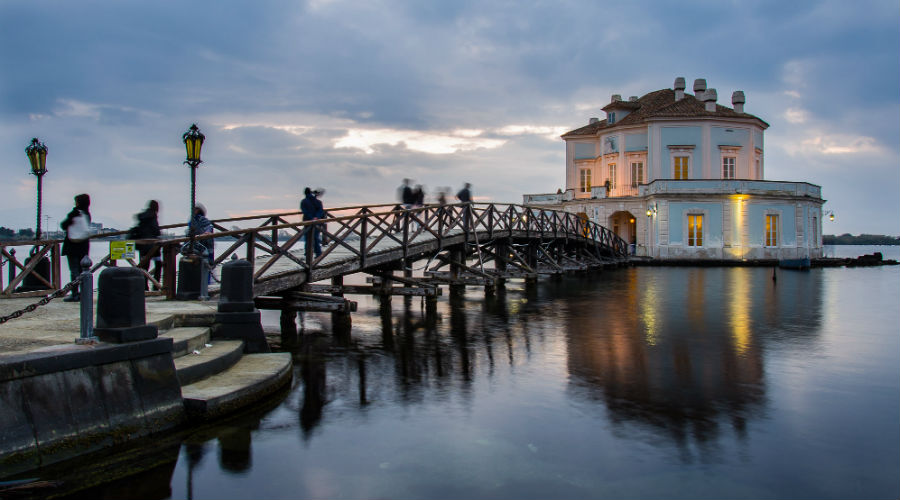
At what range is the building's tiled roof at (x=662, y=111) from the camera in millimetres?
43438

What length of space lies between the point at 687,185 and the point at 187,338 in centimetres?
3808

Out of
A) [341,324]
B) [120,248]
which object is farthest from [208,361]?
[341,324]

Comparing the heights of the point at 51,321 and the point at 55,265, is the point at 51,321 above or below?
below

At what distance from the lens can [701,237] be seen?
133ft

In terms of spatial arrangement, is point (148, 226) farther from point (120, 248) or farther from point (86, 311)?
point (86, 311)

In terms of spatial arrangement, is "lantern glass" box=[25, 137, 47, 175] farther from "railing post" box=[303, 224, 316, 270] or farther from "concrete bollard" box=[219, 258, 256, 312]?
"concrete bollard" box=[219, 258, 256, 312]

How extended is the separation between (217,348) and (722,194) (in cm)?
3803

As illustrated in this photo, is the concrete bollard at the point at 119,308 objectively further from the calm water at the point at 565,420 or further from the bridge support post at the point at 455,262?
the bridge support post at the point at 455,262

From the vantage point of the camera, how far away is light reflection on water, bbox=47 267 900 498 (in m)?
4.77

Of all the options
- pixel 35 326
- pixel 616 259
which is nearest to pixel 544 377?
pixel 35 326

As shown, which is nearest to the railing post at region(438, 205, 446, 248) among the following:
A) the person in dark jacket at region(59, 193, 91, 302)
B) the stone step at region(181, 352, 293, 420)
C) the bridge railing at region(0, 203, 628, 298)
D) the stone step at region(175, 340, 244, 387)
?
the bridge railing at region(0, 203, 628, 298)

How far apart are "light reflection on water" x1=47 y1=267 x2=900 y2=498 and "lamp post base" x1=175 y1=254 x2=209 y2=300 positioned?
1.69m

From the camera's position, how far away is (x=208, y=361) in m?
6.82

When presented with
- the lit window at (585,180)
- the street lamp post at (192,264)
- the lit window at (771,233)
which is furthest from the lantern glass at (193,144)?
the lit window at (585,180)
